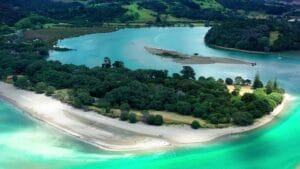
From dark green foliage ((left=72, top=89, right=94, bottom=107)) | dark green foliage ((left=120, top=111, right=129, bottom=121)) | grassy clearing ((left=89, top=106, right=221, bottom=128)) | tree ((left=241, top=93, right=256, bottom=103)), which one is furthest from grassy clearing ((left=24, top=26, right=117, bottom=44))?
tree ((left=241, top=93, right=256, bottom=103))

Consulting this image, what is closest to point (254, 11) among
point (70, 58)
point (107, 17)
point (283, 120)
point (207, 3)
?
point (207, 3)

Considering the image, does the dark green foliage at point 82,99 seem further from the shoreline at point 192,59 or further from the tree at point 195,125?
the shoreline at point 192,59

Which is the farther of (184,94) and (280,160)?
(184,94)

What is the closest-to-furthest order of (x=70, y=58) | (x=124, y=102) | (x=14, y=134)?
1. (x=14, y=134)
2. (x=124, y=102)
3. (x=70, y=58)

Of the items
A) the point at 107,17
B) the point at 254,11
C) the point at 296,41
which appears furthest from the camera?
the point at 254,11

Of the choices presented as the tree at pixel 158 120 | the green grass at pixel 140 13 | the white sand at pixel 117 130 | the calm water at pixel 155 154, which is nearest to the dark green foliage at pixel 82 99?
the white sand at pixel 117 130

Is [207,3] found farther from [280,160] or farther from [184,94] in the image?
[280,160]

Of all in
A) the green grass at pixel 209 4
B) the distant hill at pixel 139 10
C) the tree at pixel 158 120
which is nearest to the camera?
the tree at pixel 158 120

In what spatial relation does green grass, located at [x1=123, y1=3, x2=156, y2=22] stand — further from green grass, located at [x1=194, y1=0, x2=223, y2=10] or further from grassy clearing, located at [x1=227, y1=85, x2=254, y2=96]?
grassy clearing, located at [x1=227, y1=85, x2=254, y2=96]
